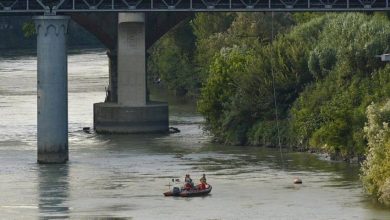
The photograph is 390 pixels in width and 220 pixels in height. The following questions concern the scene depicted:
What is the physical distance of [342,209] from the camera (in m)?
76.8

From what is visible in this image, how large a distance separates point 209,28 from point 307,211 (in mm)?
60727

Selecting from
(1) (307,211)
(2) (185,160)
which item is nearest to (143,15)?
(2) (185,160)

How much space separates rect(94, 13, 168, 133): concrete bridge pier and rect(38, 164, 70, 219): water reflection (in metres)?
21.4

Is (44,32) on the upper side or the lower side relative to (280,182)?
upper

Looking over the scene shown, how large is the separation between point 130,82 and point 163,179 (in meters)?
31.1

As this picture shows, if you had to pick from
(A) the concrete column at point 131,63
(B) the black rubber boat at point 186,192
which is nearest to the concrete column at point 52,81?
(B) the black rubber boat at point 186,192

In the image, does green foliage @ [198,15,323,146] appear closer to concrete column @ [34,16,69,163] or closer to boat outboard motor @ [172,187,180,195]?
concrete column @ [34,16,69,163]

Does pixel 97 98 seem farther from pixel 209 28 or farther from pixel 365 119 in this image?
pixel 365 119

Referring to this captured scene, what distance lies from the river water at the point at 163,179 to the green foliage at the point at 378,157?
0.70 meters

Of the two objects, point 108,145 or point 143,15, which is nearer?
point 108,145

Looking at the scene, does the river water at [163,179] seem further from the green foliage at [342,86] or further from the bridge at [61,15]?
the bridge at [61,15]

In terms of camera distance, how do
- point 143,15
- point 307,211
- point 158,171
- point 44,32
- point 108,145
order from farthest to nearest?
1. point 143,15
2. point 108,145
3. point 44,32
4. point 158,171
5. point 307,211

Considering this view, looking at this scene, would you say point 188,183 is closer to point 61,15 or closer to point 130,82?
point 61,15

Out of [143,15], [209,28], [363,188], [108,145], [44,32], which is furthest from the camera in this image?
[209,28]
